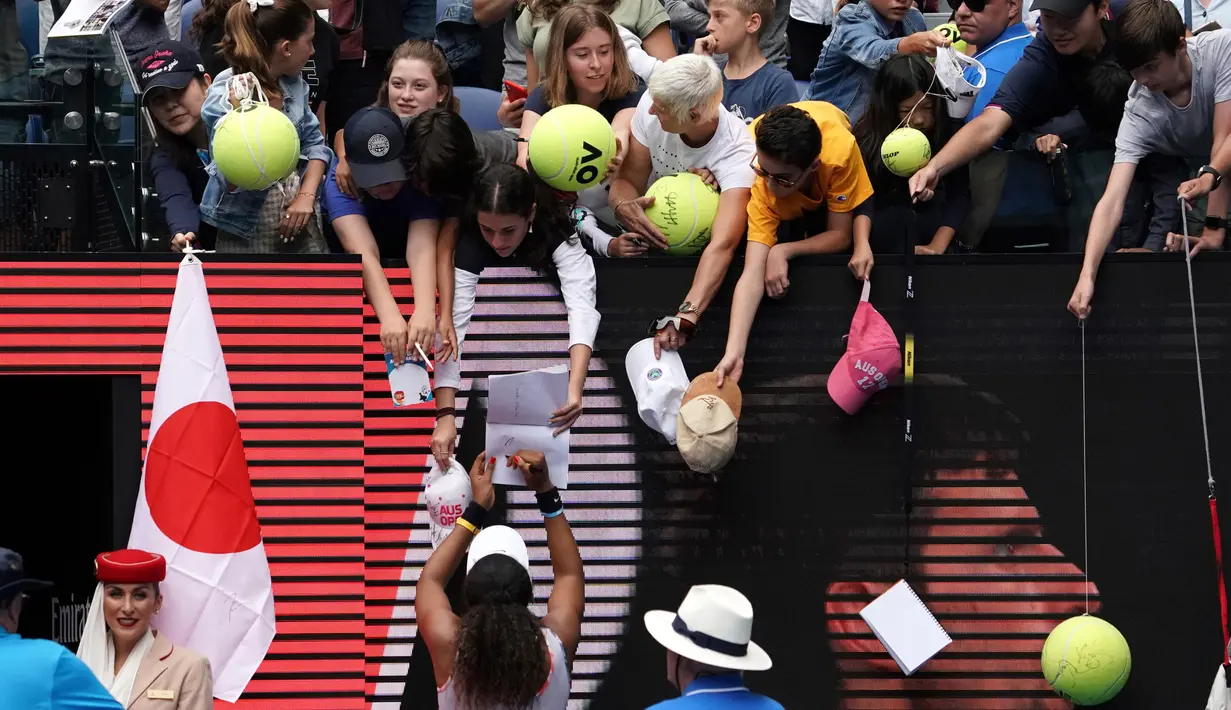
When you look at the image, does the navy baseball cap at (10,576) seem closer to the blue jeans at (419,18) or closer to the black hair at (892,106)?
the black hair at (892,106)

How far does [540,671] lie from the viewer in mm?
4949

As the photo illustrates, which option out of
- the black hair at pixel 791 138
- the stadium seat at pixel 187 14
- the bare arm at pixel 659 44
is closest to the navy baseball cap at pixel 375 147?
the black hair at pixel 791 138

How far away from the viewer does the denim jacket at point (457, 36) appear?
26.6 feet

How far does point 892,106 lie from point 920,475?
1.56m

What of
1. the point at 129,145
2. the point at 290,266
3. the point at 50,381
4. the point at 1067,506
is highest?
the point at 129,145

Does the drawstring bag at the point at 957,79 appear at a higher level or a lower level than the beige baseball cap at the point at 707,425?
higher

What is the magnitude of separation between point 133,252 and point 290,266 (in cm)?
64

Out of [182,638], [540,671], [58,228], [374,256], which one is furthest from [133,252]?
[540,671]

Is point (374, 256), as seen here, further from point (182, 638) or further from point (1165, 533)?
point (1165, 533)

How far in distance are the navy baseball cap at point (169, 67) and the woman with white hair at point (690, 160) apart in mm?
1832

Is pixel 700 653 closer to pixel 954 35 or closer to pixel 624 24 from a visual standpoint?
pixel 624 24

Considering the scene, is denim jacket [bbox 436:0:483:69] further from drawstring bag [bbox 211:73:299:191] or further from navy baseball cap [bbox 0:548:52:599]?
navy baseball cap [bbox 0:548:52:599]

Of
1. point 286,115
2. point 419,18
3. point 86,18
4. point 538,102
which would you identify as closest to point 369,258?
point 286,115

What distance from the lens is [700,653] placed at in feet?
14.8
